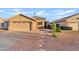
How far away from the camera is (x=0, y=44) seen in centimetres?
805

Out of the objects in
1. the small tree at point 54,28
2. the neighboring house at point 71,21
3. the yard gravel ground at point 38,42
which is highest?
the neighboring house at point 71,21

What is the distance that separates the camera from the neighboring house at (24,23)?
27.1 feet

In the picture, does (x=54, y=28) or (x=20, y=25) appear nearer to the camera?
(x=54, y=28)

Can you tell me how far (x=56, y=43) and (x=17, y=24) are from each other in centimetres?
167

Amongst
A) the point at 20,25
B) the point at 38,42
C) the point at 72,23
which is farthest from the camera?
the point at 20,25

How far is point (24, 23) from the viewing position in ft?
28.3

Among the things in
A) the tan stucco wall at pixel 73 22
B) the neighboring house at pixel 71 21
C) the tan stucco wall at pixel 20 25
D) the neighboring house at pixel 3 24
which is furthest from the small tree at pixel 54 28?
the neighboring house at pixel 3 24

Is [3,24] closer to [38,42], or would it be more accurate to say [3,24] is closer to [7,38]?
[7,38]

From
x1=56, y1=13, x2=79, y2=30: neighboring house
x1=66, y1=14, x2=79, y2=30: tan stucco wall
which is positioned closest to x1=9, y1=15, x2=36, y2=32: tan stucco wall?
x1=56, y1=13, x2=79, y2=30: neighboring house

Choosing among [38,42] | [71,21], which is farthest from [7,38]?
[71,21]

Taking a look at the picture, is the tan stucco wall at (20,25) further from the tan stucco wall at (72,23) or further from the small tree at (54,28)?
the tan stucco wall at (72,23)

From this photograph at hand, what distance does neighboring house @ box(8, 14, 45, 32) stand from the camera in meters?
8.26

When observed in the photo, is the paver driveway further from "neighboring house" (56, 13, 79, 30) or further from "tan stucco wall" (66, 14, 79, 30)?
"tan stucco wall" (66, 14, 79, 30)
